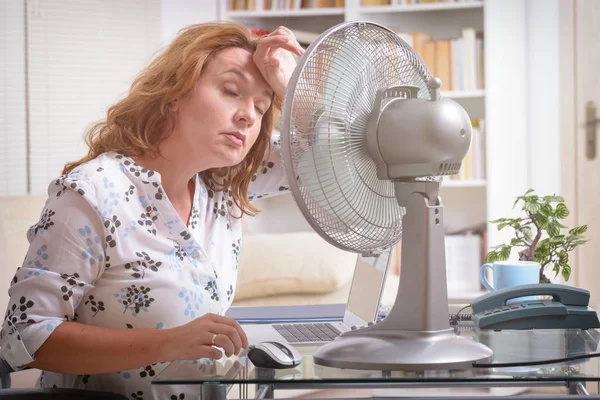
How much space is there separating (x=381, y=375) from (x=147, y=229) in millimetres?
524

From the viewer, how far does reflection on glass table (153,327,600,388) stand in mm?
871

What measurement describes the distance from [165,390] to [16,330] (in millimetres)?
255

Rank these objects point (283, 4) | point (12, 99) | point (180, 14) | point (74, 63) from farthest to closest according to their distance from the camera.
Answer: point (180, 14) → point (283, 4) → point (74, 63) → point (12, 99)

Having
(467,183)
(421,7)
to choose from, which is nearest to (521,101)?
(467,183)

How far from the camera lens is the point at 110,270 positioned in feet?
3.98

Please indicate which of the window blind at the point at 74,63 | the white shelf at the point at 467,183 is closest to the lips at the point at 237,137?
the window blind at the point at 74,63

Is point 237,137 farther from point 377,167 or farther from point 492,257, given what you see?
point 492,257

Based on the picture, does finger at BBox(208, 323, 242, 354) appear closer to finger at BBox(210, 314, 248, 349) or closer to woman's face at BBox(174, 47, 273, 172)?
finger at BBox(210, 314, 248, 349)

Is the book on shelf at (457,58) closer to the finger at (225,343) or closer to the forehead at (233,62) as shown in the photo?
the forehead at (233,62)

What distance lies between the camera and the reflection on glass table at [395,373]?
871 mm

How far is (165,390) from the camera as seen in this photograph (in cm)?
122

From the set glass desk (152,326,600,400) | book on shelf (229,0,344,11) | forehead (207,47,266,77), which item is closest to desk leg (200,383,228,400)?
glass desk (152,326,600,400)

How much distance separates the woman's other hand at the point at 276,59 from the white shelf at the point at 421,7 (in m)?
2.63

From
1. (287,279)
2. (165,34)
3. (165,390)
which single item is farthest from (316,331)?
(165,34)
